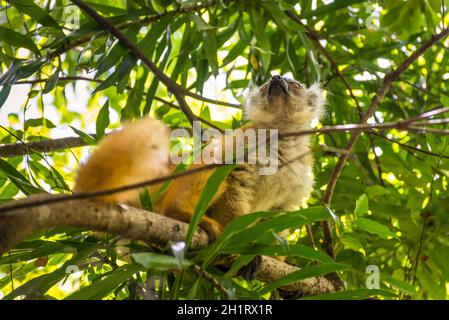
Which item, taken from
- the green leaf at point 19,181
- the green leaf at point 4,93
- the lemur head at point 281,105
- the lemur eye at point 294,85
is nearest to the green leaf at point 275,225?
the green leaf at point 19,181

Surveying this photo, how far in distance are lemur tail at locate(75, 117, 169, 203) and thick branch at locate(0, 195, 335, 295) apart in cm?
9

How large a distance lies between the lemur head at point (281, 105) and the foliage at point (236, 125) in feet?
0.88

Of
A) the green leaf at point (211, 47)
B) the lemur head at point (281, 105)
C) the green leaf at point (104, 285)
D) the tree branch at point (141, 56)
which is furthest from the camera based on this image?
the lemur head at point (281, 105)

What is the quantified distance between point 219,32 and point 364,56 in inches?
57.7

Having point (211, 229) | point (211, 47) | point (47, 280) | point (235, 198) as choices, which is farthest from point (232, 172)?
point (47, 280)

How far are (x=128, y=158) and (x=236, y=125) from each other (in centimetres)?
347

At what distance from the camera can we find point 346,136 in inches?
236

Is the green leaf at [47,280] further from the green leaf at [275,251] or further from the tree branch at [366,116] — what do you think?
the tree branch at [366,116]

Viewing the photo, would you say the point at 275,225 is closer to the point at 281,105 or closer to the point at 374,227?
the point at 374,227

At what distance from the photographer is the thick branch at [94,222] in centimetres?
197

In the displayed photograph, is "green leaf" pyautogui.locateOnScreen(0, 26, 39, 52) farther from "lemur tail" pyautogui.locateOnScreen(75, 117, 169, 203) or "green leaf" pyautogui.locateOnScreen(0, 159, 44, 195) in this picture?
"lemur tail" pyautogui.locateOnScreen(75, 117, 169, 203)

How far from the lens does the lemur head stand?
17.3 feet

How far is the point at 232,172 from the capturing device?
4.30 meters
